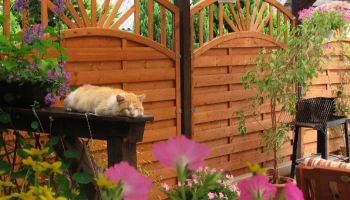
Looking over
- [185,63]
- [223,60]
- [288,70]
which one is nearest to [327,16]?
[288,70]

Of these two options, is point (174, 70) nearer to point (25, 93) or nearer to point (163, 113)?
point (163, 113)

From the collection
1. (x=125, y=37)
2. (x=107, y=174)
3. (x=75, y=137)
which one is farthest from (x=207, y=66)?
(x=107, y=174)

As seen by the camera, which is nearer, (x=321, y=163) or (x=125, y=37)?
(x=321, y=163)

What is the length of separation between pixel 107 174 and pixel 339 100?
6551mm

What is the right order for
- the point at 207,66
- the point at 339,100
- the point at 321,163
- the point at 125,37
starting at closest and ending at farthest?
the point at 321,163
the point at 125,37
the point at 207,66
the point at 339,100

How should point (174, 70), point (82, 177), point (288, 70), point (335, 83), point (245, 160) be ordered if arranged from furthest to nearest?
point (335, 83) < point (245, 160) < point (288, 70) < point (174, 70) < point (82, 177)

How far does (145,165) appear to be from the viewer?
177 inches

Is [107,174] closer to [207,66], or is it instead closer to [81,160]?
[81,160]

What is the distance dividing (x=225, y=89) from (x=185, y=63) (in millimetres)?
724

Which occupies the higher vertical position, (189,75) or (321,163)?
(189,75)

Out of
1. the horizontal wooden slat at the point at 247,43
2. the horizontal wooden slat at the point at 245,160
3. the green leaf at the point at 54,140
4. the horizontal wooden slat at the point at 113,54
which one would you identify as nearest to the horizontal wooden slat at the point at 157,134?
the horizontal wooden slat at the point at 113,54

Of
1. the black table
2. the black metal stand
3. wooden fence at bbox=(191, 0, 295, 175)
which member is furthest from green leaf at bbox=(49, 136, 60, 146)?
the black metal stand

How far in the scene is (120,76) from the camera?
13.9 feet

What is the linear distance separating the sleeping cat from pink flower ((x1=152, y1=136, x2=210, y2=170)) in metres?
1.55
